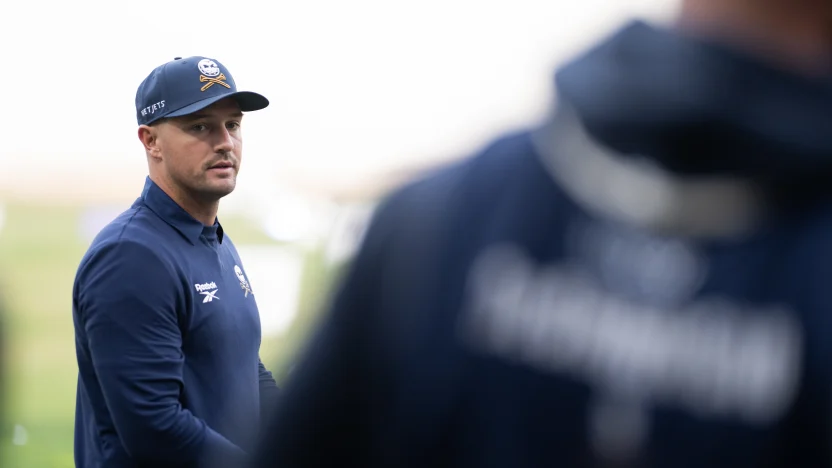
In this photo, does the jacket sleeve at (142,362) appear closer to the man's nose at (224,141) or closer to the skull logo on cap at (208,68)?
the man's nose at (224,141)

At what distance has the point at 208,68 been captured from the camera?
257cm

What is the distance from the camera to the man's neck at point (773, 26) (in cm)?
67

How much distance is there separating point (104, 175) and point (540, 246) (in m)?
13.2

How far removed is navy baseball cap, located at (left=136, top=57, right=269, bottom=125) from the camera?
251 cm

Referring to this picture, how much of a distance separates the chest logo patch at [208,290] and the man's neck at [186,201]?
22 centimetres

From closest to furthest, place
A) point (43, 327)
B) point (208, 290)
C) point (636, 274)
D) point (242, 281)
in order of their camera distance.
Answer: point (636, 274) < point (208, 290) < point (242, 281) < point (43, 327)

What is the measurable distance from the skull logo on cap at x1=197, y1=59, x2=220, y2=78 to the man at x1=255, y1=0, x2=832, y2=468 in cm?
191

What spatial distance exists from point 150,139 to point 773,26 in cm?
214

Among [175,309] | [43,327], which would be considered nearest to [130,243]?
[175,309]

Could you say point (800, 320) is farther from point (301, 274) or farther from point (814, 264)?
point (301, 274)

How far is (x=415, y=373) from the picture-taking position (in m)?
0.72

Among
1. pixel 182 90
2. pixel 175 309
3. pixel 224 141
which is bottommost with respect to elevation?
pixel 175 309

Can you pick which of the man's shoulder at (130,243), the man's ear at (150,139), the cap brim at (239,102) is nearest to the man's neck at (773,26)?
the man's shoulder at (130,243)

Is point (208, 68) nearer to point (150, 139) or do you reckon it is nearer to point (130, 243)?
point (150, 139)
